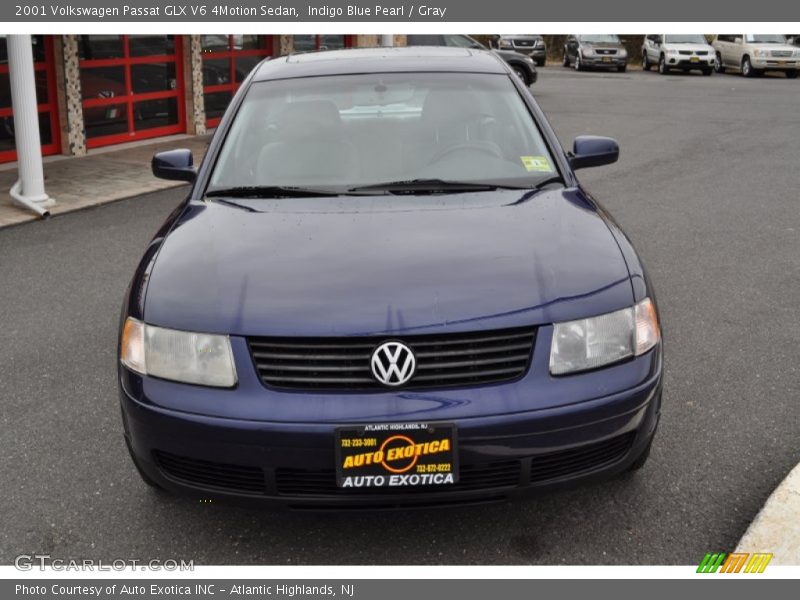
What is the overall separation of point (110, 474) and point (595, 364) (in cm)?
200

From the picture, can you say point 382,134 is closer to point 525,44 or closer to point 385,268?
point 385,268

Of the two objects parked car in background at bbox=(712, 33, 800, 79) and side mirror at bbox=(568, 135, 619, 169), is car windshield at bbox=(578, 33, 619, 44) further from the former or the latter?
side mirror at bbox=(568, 135, 619, 169)

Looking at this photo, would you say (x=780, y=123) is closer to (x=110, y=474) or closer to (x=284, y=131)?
(x=284, y=131)

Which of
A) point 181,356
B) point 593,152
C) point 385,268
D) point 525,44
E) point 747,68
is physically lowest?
point 747,68

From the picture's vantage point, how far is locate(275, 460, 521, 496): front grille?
2.83 m

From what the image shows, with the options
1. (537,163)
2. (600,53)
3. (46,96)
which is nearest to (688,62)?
(600,53)

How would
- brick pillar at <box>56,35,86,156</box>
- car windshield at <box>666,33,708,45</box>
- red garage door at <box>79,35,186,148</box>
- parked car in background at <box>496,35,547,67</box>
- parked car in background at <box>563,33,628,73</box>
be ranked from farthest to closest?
parked car in background at <box>496,35,547,67</box> < parked car in background at <box>563,33,628,73</box> < car windshield at <box>666,33,708,45</box> < red garage door at <box>79,35,186,148</box> < brick pillar at <box>56,35,86,156</box>

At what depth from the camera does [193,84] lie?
14.7m

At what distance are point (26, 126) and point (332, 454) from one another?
24.9 ft

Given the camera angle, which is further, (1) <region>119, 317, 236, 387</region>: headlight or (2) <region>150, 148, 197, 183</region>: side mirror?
(2) <region>150, 148, 197, 183</region>: side mirror

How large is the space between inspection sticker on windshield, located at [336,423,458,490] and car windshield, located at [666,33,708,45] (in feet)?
99.6

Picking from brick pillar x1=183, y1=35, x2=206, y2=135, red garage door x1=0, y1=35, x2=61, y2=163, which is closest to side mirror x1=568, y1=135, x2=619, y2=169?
red garage door x1=0, y1=35, x2=61, y2=163

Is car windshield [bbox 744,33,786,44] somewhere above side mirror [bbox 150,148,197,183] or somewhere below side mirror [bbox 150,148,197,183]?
below

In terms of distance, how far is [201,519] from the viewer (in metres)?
3.40
